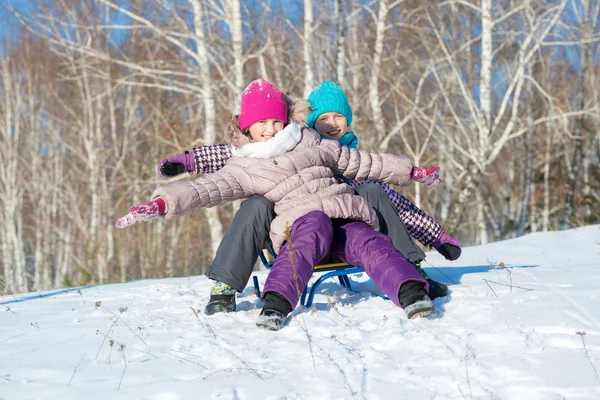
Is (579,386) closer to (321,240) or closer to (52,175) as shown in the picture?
(321,240)

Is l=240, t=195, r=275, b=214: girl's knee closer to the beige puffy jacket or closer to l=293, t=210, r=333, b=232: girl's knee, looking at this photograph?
the beige puffy jacket

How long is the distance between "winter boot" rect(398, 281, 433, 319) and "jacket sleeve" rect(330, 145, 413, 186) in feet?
3.47

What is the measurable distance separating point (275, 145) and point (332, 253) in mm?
652

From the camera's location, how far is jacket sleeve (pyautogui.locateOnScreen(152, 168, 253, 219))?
3281 mm

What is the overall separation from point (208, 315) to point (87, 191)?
18.6m

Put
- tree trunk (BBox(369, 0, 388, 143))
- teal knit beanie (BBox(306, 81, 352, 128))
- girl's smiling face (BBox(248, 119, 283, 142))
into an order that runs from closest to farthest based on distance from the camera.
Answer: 1. girl's smiling face (BBox(248, 119, 283, 142))
2. teal knit beanie (BBox(306, 81, 352, 128))
3. tree trunk (BBox(369, 0, 388, 143))

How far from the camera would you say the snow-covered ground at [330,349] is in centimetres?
215

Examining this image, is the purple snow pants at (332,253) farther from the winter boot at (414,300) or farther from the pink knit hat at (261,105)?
the pink knit hat at (261,105)

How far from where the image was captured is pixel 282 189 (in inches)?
135

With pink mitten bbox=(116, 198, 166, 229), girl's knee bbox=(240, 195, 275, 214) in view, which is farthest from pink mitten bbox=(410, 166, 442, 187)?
pink mitten bbox=(116, 198, 166, 229)

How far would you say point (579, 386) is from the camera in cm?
205

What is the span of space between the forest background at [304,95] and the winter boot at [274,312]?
5931 millimetres

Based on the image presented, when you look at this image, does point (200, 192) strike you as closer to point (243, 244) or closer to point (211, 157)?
point (243, 244)

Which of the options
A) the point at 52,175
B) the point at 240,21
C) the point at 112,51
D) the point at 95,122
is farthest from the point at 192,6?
the point at 52,175
